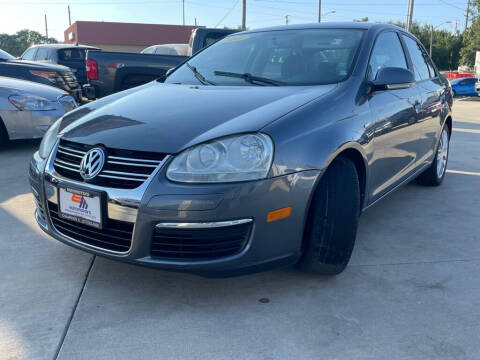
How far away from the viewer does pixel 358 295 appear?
2.46 m

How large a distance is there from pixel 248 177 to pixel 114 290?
1.02 metres

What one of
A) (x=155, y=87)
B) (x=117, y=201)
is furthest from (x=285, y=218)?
(x=155, y=87)

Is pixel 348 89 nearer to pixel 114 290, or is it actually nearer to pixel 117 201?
pixel 117 201

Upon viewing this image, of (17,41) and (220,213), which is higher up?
(17,41)

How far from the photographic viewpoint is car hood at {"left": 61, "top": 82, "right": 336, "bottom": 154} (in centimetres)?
221

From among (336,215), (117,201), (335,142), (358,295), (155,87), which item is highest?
(155,87)

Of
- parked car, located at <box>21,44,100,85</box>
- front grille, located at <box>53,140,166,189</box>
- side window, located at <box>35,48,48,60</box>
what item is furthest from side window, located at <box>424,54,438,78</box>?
side window, located at <box>35,48,48,60</box>

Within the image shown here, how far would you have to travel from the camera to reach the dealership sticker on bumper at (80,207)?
220 cm

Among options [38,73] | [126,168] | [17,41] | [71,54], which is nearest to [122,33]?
[71,54]

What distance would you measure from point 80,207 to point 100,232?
155mm

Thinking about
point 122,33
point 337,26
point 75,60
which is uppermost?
point 122,33

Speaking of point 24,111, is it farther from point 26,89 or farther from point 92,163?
point 92,163

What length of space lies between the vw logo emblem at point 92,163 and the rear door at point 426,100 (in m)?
2.44

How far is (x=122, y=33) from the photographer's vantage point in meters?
39.9
